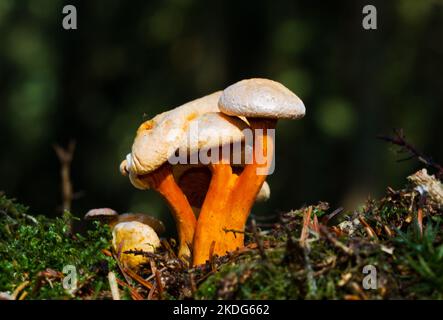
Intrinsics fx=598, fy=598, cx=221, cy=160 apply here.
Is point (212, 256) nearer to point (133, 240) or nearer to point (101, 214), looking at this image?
point (133, 240)

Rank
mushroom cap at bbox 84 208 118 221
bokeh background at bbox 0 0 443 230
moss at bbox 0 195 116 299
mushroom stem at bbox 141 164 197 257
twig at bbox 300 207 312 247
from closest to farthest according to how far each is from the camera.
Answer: twig at bbox 300 207 312 247 < moss at bbox 0 195 116 299 < mushroom stem at bbox 141 164 197 257 < mushroom cap at bbox 84 208 118 221 < bokeh background at bbox 0 0 443 230

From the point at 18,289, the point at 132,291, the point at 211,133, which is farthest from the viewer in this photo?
the point at 211,133

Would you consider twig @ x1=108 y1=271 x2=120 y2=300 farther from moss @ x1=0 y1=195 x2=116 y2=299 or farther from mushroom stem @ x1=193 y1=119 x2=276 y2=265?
mushroom stem @ x1=193 y1=119 x2=276 y2=265

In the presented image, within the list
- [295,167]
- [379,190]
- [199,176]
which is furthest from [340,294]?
[295,167]

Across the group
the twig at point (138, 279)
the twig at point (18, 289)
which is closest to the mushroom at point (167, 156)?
the twig at point (138, 279)

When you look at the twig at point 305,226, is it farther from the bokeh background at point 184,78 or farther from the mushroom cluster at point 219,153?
the bokeh background at point 184,78

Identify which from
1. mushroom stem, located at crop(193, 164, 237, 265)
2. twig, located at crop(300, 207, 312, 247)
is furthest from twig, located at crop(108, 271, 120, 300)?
twig, located at crop(300, 207, 312, 247)

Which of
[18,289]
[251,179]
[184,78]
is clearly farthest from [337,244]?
[184,78]
